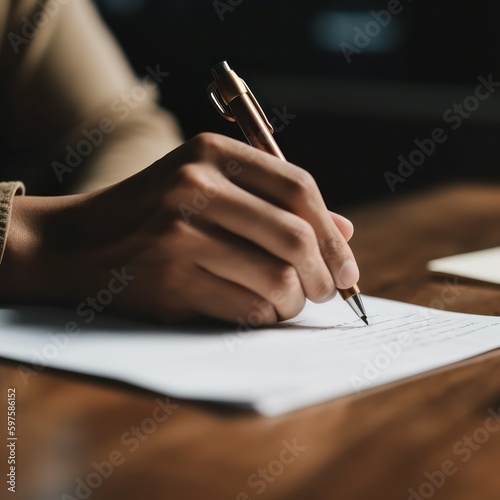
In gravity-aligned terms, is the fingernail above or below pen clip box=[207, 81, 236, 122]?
below

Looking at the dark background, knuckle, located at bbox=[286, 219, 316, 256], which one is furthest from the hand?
the dark background

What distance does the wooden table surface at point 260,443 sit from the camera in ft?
0.94

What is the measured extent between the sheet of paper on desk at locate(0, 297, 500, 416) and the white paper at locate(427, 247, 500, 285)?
0.58ft

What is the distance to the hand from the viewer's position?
0.51 metres

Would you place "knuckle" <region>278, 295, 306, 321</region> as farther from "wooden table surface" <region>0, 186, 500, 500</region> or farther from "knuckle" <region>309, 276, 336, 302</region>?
"wooden table surface" <region>0, 186, 500, 500</region>

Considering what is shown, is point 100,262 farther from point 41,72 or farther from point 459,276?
point 41,72

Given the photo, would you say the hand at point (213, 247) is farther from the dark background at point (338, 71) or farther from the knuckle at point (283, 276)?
the dark background at point (338, 71)

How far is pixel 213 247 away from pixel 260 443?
22 centimetres

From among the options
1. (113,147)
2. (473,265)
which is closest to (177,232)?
(473,265)

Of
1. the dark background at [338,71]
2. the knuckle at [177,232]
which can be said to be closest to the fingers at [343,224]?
the knuckle at [177,232]

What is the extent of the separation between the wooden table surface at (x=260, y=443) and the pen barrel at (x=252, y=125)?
232mm

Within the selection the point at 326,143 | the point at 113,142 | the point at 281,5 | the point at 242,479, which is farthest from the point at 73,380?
the point at 281,5

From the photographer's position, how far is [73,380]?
408 millimetres

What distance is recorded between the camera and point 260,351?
45cm
